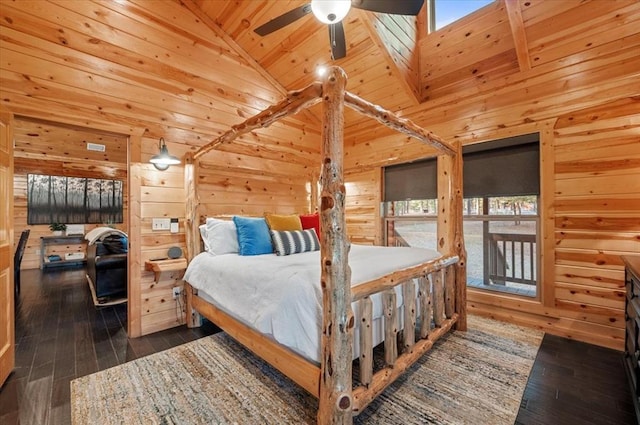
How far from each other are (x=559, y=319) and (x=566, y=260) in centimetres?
59

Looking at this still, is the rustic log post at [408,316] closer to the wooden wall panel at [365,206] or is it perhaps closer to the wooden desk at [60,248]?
the wooden wall panel at [365,206]

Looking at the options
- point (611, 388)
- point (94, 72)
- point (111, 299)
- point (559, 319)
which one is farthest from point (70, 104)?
point (559, 319)

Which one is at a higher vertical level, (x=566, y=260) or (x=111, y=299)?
(x=566, y=260)

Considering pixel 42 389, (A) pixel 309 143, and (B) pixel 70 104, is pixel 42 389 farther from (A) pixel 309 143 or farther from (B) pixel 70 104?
(A) pixel 309 143

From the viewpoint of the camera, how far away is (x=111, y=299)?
3.92 m

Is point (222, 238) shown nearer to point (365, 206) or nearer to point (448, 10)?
point (365, 206)

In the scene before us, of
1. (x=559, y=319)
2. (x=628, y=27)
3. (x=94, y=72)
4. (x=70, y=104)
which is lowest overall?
(x=559, y=319)

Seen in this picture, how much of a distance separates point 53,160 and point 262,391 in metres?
6.98

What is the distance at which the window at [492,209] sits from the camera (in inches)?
120

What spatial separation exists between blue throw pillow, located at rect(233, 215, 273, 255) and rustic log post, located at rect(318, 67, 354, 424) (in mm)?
1492

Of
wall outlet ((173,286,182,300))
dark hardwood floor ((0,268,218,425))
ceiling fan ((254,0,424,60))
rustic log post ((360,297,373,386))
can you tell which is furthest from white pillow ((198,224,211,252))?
ceiling fan ((254,0,424,60))

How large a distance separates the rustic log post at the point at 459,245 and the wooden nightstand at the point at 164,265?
2846mm

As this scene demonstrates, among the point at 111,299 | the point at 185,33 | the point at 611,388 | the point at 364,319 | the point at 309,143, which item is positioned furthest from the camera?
the point at 309,143

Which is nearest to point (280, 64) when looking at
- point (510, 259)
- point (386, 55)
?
point (386, 55)
